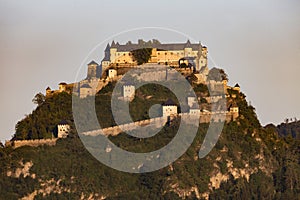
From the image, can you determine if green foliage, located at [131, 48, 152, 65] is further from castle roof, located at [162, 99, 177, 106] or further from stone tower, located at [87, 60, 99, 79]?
castle roof, located at [162, 99, 177, 106]

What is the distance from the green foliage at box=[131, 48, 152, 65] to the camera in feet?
413

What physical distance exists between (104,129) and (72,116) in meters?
4.60

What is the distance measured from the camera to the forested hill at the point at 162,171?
110312 millimetres

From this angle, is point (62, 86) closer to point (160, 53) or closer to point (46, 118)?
point (46, 118)

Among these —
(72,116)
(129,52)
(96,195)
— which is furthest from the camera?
(129,52)

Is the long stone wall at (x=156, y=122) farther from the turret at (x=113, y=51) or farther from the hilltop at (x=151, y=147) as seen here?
the turret at (x=113, y=51)

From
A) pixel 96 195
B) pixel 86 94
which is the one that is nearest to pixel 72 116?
pixel 86 94

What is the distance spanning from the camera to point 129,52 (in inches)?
5044

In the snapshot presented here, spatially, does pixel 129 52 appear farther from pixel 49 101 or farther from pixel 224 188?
pixel 224 188

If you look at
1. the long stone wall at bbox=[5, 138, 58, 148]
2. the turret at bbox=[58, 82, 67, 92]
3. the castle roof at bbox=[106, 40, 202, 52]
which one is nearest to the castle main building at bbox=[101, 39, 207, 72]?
the castle roof at bbox=[106, 40, 202, 52]

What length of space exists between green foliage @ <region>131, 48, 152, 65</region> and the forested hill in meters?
9.57

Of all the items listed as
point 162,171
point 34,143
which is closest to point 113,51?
point 34,143

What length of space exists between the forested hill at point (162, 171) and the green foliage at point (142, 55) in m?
9.57

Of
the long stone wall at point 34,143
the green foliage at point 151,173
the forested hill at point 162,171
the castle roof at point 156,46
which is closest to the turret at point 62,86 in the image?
the green foliage at point 151,173
